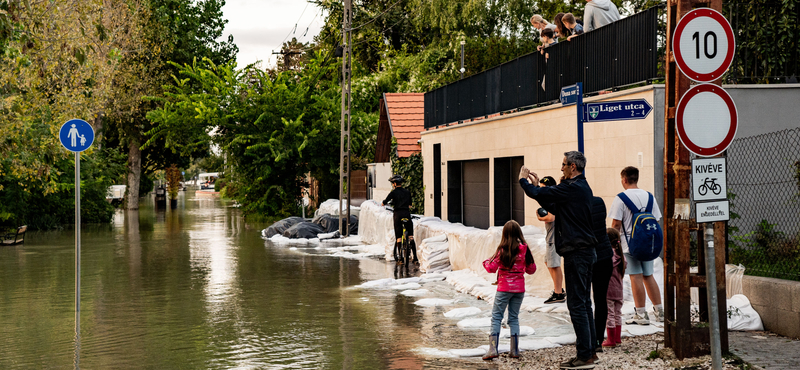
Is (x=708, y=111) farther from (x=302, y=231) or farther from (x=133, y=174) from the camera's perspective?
(x=133, y=174)

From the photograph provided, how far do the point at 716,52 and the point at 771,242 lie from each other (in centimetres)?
445

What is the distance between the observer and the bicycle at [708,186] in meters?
5.72

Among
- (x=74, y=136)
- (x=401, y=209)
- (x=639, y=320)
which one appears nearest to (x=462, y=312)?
(x=639, y=320)

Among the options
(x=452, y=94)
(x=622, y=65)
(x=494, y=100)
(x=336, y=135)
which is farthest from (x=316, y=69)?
(x=622, y=65)

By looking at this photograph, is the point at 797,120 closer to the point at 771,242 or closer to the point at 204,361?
the point at 771,242

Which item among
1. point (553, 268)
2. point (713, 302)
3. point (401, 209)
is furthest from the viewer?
point (401, 209)

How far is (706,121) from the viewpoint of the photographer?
579 centimetres

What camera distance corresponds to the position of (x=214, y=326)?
387 inches

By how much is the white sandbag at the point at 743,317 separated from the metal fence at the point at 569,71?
3818mm

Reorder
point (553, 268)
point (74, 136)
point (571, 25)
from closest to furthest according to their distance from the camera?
1. point (553, 268)
2. point (74, 136)
3. point (571, 25)

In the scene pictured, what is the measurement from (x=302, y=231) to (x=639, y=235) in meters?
17.4

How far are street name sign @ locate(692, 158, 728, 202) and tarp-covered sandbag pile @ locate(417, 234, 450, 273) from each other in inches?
362

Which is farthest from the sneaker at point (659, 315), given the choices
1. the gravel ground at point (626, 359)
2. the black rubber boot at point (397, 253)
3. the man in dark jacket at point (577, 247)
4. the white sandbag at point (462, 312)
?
the black rubber boot at point (397, 253)

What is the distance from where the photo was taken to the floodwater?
7.98 meters
